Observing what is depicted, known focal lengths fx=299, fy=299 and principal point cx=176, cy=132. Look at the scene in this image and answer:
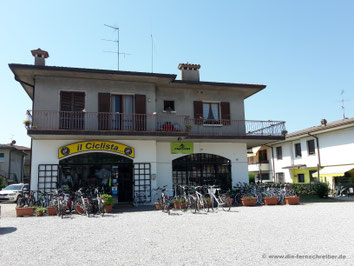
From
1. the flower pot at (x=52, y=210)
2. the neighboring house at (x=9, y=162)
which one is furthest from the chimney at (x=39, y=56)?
the neighboring house at (x=9, y=162)

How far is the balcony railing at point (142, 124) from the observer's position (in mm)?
14898

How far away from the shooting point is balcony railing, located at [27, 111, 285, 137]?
587 inches

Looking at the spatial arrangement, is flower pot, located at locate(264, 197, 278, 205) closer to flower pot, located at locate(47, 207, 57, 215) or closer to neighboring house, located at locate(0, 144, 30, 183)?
flower pot, located at locate(47, 207, 57, 215)

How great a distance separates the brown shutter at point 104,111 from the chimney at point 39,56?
3742 mm

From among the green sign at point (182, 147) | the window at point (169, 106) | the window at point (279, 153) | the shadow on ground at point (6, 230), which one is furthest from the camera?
the window at point (279, 153)

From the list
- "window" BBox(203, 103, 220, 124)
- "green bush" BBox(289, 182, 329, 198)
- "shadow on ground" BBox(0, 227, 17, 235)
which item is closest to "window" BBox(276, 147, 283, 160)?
"green bush" BBox(289, 182, 329, 198)

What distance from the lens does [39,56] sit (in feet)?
53.2

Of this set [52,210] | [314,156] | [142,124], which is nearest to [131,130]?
[142,124]

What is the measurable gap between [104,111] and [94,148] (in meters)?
2.00

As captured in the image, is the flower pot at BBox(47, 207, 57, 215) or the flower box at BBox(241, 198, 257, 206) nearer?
the flower pot at BBox(47, 207, 57, 215)

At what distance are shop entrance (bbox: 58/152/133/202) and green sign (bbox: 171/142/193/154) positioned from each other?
2618 millimetres

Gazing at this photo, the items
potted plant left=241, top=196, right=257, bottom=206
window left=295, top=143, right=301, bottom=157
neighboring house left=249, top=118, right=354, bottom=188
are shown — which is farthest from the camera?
window left=295, top=143, right=301, bottom=157

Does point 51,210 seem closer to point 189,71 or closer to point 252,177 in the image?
point 189,71

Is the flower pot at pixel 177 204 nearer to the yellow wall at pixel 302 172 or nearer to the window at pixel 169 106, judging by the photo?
the window at pixel 169 106
